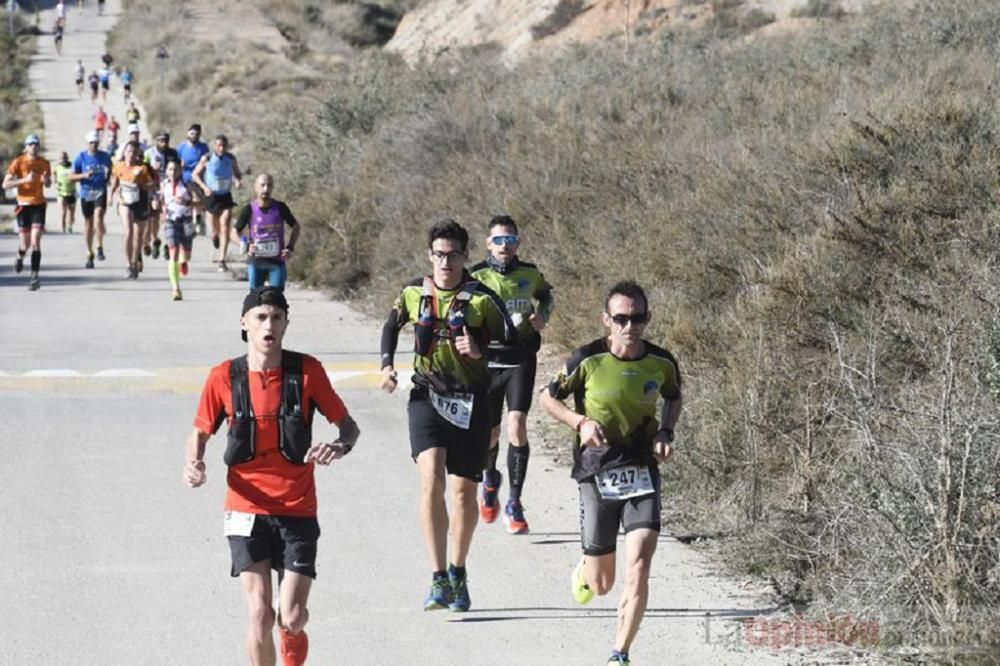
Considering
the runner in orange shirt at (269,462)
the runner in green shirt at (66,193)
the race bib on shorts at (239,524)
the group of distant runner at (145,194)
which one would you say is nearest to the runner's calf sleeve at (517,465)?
the runner in orange shirt at (269,462)

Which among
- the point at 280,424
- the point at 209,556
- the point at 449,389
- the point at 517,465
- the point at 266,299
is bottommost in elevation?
the point at 209,556

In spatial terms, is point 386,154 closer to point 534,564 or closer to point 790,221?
point 790,221

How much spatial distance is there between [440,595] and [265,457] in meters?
2.01

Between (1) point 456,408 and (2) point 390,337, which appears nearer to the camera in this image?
(1) point 456,408

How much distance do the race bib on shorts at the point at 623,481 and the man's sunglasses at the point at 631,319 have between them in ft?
2.10

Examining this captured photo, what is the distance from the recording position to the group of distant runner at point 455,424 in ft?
23.0

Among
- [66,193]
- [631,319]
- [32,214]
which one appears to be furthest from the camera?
→ [66,193]

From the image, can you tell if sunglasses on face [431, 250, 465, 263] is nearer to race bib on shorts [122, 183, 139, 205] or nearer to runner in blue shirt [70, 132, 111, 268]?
race bib on shorts [122, 183, 139, 205]

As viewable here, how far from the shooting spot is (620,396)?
308 inches

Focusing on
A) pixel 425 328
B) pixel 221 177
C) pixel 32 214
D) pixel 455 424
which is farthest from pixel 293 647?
pixel 221 177

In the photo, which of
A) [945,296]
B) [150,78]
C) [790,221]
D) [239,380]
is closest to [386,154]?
[790,221]

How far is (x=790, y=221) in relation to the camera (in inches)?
554

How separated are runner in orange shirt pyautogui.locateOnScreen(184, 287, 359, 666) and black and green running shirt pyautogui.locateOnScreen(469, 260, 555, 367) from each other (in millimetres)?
3114

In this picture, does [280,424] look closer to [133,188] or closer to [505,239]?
[505,239]
